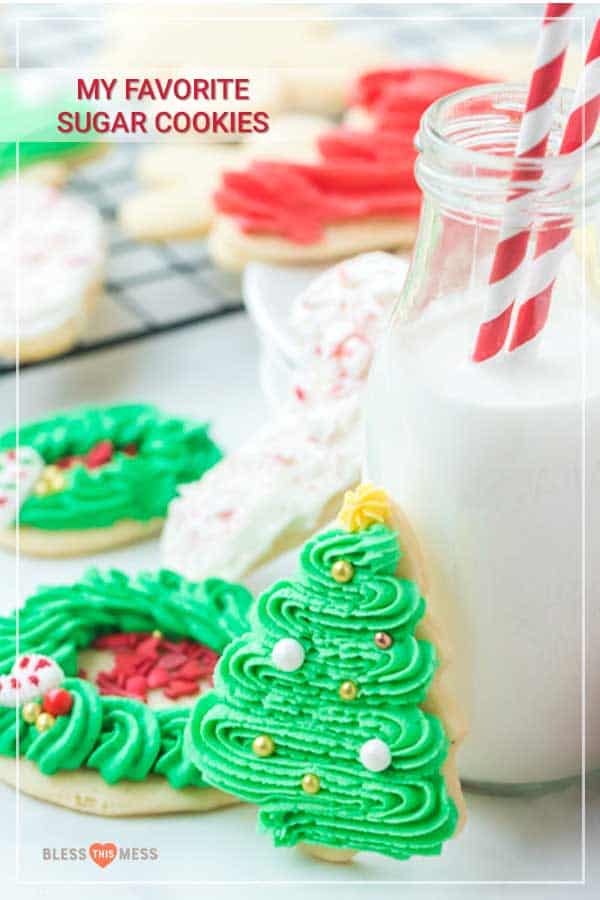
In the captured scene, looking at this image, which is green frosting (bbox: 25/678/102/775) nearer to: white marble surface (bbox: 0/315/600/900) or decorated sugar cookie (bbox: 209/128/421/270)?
white marble surface (bbox: 0/315/600/900)

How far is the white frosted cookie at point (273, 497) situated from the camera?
Answer: 3.34 ft

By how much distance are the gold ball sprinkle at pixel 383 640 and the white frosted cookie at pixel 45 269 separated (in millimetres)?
607

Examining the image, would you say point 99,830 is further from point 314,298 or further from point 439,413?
point 314,298

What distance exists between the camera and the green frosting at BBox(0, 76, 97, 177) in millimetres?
1578

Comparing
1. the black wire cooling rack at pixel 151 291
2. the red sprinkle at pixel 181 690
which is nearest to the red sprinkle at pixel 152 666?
the red sprinkle at pixel 181 690

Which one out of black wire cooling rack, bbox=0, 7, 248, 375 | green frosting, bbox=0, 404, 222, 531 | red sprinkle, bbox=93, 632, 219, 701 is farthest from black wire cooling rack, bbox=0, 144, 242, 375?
red sprinkle, bbox=93, 632, 219, 701

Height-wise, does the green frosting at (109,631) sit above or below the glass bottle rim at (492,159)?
below

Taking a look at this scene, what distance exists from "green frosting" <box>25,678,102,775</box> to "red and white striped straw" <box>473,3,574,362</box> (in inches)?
13.3

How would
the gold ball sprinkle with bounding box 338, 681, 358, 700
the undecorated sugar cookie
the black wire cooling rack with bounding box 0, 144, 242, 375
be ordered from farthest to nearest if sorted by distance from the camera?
the undecorated sugar cookie < the black wire cooling rack with bounding box 0, 144, 242, 375 < the gold ball sprinkle with bounding box 338, 681, 358, 700

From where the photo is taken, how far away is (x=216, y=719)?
2.73ft

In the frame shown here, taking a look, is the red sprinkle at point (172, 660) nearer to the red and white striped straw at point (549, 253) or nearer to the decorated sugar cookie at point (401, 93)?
the red and white striped straw at point (549, 253)

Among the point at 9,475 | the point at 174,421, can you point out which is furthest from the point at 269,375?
the point at 9,475

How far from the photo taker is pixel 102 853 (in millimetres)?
860

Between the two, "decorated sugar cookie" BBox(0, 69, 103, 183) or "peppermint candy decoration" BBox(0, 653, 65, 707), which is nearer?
"peppermint candy decoration" BBox(0, 653, 65, 707)
